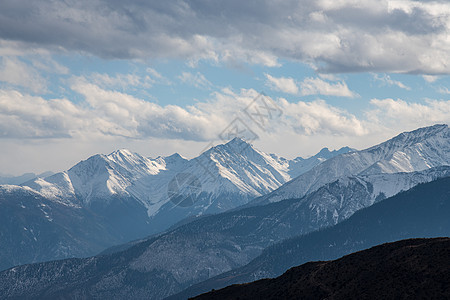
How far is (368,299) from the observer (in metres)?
195

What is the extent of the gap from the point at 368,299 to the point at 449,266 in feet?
91.1

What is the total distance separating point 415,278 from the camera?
198 meters

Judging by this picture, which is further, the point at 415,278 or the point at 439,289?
the point at 415,278

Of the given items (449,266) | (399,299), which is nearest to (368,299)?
(399,299)

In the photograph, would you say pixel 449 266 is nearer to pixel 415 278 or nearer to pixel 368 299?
pixel 415 278

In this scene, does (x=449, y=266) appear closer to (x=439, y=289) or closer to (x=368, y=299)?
(x=439, y=289)

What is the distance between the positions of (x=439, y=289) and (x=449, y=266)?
46.8 ft

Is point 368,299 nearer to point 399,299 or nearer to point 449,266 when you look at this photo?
point 399,299

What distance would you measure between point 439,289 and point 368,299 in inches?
847

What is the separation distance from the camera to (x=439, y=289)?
186 metres

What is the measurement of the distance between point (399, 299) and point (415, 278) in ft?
43.5

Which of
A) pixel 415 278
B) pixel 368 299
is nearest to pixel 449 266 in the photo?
pixel 415 278
